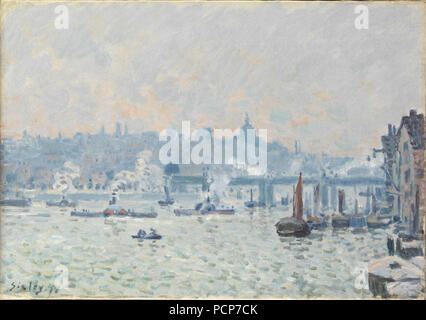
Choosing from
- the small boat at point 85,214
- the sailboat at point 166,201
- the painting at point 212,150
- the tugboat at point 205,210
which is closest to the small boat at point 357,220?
the painting at point 212,150

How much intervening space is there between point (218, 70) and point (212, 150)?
3.19ft

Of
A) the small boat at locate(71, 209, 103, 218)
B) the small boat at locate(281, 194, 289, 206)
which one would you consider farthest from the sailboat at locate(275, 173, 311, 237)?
the small boat at locate(71, 209, 103, 218)

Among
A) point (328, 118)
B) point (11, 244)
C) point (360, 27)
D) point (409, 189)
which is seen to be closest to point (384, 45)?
point (360, 27)

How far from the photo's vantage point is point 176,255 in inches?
209

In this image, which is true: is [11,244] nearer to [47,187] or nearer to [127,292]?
[47,187]

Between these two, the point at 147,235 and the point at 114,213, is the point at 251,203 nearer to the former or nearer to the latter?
the point at 147,235

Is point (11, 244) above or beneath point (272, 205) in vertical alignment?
beneath

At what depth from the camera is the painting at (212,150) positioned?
5234mm

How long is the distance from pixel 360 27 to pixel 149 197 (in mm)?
3239

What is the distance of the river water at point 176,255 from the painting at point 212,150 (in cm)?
2
